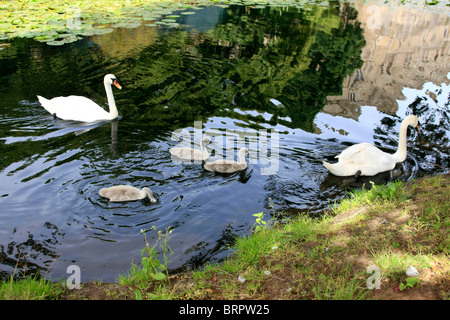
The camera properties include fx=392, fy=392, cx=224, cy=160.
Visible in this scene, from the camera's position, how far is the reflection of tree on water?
9.39m

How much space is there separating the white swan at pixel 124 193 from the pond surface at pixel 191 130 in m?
0.12

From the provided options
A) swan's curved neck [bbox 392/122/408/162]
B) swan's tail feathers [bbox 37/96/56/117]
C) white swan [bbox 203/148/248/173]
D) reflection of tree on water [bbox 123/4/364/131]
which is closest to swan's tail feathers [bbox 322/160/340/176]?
swan's curved neck [bbox 392/122/408/162]

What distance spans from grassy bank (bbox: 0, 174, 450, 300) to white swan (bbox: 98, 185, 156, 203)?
1660 millimetres

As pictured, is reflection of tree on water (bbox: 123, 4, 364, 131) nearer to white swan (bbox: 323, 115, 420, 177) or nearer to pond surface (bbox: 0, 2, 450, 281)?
pond surface (bbox: 0, 2, 450, 281)

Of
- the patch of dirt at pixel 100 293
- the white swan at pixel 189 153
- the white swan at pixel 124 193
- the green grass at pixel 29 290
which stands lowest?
the patch of dirt at pixel 100 293

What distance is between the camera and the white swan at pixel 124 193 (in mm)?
5754

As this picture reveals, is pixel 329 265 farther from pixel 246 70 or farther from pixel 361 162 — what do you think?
pixel 246 70

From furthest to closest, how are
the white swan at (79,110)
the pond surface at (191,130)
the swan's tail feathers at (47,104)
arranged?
the swan's tail feathers at (47,104)
the white swan at (79,110)
the pond surface at (191,130)

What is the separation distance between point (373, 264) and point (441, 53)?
14.0m

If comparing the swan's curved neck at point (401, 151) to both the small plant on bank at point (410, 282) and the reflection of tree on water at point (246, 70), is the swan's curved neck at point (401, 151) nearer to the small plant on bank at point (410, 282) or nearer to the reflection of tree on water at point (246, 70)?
the reflection of tree on water at point (246, 70)

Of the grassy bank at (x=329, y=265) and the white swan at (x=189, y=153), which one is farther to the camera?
the white swan at (x=189, y=153)

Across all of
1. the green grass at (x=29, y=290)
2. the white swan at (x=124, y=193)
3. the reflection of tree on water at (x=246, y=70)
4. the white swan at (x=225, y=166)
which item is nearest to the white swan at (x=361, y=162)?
the white swan at (x=225, y=166)
